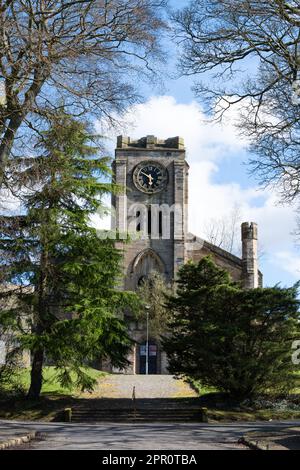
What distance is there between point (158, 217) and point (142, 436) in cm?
4056

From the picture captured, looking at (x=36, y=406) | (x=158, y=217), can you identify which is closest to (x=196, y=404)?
(x=36, y=406)

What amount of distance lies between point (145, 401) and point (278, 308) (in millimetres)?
5815

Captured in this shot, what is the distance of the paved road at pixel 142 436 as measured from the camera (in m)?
12.6

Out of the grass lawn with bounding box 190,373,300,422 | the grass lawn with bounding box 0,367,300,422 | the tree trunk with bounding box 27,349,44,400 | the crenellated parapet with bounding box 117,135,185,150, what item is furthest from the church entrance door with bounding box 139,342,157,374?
the tree trunk with bounding box 27,349,44,400

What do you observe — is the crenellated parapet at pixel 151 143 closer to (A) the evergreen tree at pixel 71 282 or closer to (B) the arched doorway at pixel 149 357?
(B) the arched doorway at pixel 149 357

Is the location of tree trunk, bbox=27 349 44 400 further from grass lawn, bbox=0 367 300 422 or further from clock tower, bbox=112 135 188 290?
clock tower, bbox=112 135 188 290

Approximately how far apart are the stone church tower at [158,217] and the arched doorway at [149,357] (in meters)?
0.08

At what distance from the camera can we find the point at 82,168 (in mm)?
24328

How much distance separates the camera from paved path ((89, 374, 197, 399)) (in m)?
26.2

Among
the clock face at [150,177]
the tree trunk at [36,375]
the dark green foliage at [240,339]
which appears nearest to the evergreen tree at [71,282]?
the tree trunk at [36,375]

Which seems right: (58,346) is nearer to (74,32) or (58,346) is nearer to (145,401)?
(145,401)

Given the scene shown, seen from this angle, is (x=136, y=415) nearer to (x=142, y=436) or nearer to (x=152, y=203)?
(x=142, y=436)

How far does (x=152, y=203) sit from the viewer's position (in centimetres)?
5456
